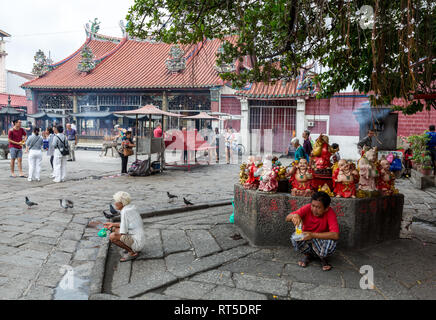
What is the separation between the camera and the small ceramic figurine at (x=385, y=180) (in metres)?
4.89

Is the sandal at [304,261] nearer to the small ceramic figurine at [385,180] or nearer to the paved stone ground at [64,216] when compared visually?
the small ceramic figurine at [385,180]

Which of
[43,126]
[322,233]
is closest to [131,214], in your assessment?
[322,233]

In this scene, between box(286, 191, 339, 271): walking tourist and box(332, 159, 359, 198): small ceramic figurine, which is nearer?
box(286, 191, 339, 271): walking tourist

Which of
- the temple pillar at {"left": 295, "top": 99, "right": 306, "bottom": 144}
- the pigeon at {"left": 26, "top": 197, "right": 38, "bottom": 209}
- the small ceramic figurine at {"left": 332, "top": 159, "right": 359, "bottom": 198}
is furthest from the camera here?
the temple pillar at {"left": 295, "top": 99, "right": 306, "bottom": 144}

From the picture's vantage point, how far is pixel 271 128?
19.4m

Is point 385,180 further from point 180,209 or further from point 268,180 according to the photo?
point 180,209

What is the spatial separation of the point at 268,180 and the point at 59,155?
7336mm

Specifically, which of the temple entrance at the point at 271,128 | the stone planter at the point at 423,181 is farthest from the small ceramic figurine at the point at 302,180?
the temple entrance at the point at 271,128

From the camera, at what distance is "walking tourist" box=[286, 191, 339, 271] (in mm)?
3875

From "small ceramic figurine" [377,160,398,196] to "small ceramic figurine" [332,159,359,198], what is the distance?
1.81ft

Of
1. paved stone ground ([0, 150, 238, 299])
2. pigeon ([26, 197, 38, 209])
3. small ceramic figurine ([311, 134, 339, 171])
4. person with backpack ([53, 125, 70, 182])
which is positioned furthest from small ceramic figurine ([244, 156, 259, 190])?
person with backpack ([53, 125, 70, 182])

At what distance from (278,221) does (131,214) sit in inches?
75.8

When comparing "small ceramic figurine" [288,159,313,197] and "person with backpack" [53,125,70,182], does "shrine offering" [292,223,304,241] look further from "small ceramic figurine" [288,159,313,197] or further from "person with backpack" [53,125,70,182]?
"person with backpack" [53,125,70,182]
